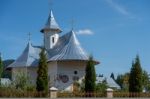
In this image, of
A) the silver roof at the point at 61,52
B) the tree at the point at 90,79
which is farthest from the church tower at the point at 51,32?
the tree at the point at 90,79

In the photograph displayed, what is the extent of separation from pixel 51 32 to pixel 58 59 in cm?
733

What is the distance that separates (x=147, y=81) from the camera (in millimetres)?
47125

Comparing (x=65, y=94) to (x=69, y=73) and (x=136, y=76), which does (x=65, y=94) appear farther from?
(x=69, y=73)

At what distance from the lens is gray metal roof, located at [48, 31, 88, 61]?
128ft

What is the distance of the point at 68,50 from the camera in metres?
40.3

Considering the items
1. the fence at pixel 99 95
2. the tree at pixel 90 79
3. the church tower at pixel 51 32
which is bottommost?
the fence at pixel 99 95

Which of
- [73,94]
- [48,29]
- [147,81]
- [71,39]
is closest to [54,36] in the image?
[48,29]

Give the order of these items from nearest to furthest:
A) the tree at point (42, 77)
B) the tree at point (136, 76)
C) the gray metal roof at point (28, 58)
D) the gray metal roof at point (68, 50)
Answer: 1. the tree at point (42, 77)
2. the tree at point (136, 76)
3. the gray metal roof at point (68, 50)
4. the gray metal roof at point (28, 58)

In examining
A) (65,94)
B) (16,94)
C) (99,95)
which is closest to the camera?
(16,94)

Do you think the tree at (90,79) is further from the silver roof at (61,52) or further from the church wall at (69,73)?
the church wall at (69,73)

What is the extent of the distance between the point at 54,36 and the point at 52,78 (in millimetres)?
6438

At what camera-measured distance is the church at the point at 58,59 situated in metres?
39.6

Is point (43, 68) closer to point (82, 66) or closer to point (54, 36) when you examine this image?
point (82, 66)

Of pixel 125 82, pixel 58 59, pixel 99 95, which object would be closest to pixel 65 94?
pixel 99 95
